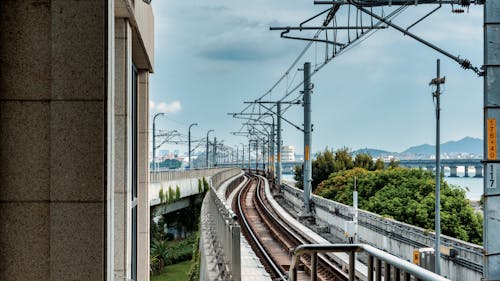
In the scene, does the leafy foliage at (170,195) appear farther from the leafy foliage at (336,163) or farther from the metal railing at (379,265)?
the metal railing at (379,265)

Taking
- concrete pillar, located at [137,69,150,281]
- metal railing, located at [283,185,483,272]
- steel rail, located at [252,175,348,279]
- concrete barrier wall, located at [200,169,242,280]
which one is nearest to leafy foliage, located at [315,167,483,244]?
metal railing, located at [283,185,483,272]

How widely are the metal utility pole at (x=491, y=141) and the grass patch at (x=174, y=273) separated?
2818cm

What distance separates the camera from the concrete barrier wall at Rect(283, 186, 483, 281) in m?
14.5

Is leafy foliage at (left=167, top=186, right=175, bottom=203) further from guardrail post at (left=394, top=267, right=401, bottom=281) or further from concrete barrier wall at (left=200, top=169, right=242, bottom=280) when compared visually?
guardrail post at (left=394, top=267, right=401, bottom=281)

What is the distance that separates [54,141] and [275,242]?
67.0 feet

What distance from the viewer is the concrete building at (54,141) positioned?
17.3 feet

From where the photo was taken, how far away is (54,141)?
5.32 meters

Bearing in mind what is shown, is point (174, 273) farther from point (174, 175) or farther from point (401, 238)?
point (401, 238)

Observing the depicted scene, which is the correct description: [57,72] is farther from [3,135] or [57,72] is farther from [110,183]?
[110,183]

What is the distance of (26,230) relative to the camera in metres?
5.29

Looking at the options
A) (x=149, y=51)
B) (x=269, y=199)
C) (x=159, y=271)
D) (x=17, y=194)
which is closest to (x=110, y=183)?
(x=17, y=194)

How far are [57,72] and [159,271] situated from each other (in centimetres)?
3185

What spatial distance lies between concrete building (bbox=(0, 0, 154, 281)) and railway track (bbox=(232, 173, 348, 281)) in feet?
10.6

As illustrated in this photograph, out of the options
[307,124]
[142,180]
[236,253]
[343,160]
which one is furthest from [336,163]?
[236,253]
